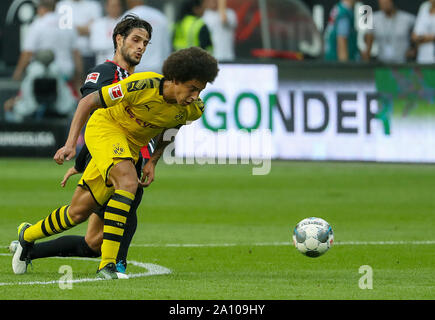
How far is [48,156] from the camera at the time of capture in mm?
19000

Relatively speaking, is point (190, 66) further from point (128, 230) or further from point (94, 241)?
point (94, 241)

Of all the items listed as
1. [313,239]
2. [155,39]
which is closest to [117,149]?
[313,239]

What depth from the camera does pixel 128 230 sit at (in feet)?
28.1

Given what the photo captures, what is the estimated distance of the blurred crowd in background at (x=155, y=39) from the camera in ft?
60.1

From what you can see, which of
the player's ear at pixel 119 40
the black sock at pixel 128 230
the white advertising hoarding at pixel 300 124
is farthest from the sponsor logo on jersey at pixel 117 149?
the white advertising hoarding at pixel 300 124

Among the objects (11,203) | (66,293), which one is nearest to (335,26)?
(11,203)

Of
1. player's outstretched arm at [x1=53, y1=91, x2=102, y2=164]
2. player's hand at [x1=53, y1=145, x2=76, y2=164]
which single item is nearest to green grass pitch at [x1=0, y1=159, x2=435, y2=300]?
player's hand at [x1=53, y1=145, x2=76, y2=164]

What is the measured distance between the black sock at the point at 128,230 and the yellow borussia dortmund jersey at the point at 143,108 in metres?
0.42

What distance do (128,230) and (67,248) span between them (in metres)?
0.56

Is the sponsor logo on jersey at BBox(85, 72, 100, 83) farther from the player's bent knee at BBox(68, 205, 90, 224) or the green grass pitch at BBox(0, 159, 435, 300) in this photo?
the green grass pitch at BBox(0, 159, 435, 300)

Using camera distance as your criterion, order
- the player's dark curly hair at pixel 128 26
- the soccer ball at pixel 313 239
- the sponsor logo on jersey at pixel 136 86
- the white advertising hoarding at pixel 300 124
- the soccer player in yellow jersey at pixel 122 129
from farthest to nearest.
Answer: the white advertising hoarding at pixel 300 124 → the player's dark curly hair at pixel 128 26 → the soccer ball at pixel 313 239 → the sponsor logo on jersey at pixel 136 86 → the soccer player in yellow jersey at pixel 122 129

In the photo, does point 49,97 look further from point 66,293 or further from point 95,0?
point 66,293

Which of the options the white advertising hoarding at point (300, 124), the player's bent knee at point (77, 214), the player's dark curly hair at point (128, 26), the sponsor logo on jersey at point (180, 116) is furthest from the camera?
the white advertising hoarding at point (300, 124)

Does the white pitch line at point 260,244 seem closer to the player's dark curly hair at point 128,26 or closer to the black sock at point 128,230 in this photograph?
the black sock at point 128,230
